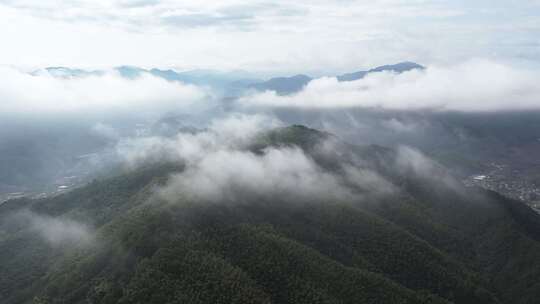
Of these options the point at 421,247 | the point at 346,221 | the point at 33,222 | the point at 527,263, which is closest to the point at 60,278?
the point at 33,222

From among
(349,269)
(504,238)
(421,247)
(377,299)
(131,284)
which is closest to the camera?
(131,284)

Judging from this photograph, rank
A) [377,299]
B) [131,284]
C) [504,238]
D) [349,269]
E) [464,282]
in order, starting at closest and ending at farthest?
[131,284] < [377,299] < [349,269] < [464,282] < [504,238]

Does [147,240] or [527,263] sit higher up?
[147,240]

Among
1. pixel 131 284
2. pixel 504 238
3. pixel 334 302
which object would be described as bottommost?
pixel 504 238

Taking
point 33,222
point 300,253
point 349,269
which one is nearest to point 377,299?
point 349,269

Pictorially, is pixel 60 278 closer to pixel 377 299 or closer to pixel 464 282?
pixel 377 299

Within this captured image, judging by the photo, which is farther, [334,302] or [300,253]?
[300,253]

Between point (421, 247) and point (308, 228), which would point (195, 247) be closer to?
point (308, 228)
